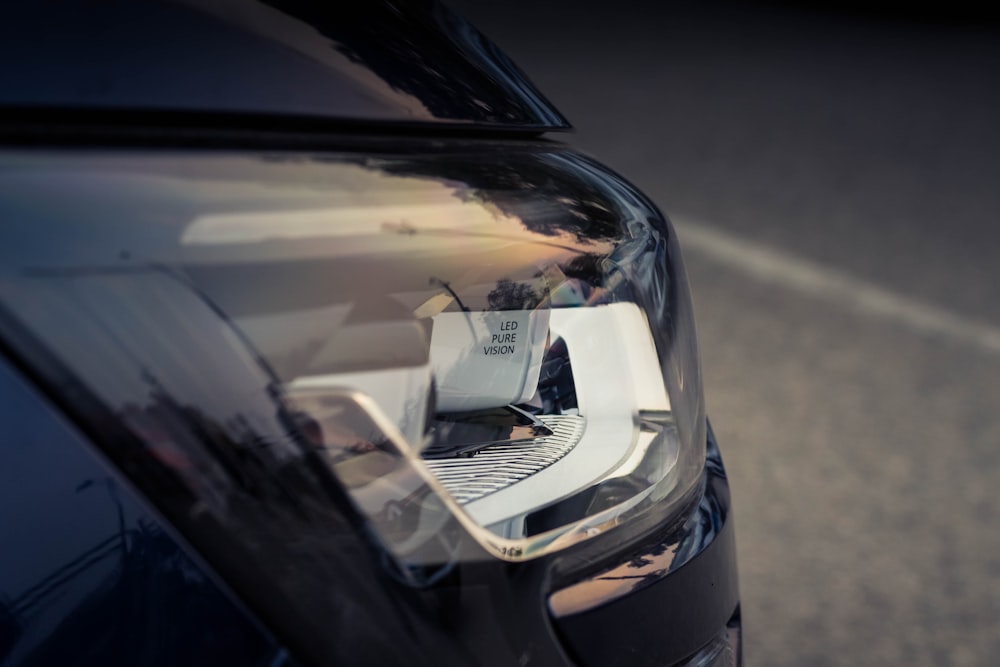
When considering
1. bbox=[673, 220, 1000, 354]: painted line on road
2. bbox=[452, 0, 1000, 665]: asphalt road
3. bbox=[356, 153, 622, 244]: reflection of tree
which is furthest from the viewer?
bbox=[673, 220, 1000, 354]: painted line on road

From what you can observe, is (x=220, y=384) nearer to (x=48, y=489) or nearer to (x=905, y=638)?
(x=48, y=489)

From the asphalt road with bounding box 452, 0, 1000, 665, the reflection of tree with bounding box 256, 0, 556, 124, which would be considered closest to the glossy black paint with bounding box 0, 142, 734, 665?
the reflection of tree with bounding box 256, 0, 556, 124

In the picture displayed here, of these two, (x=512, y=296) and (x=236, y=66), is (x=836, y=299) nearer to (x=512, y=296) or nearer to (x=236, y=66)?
(x=512, y=296)

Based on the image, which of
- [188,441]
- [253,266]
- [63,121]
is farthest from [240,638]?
[63,121]

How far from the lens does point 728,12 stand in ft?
32.4

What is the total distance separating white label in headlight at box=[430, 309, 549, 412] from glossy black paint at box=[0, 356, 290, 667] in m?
0.27

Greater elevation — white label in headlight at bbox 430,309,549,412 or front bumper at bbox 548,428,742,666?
white label in headlight at bbox 430,309,549,412

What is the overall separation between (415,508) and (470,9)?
27.0 feet

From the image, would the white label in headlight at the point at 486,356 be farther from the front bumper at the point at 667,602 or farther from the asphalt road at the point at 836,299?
the asphalt road at the point at 836,299

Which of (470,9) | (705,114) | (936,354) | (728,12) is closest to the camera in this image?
(936,354)

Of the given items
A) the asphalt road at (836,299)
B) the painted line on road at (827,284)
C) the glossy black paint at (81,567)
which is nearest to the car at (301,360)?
the glossy black paint at (81,567)

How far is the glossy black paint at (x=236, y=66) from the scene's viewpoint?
0.77 meters

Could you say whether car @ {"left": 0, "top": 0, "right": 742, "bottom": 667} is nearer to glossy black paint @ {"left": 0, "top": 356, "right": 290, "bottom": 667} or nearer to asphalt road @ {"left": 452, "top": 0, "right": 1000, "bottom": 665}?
glossy black paint @ {"left": 0, "top": 356, "right": 290, "bottom": 667}

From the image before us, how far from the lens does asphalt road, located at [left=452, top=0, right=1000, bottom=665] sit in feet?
7.95
